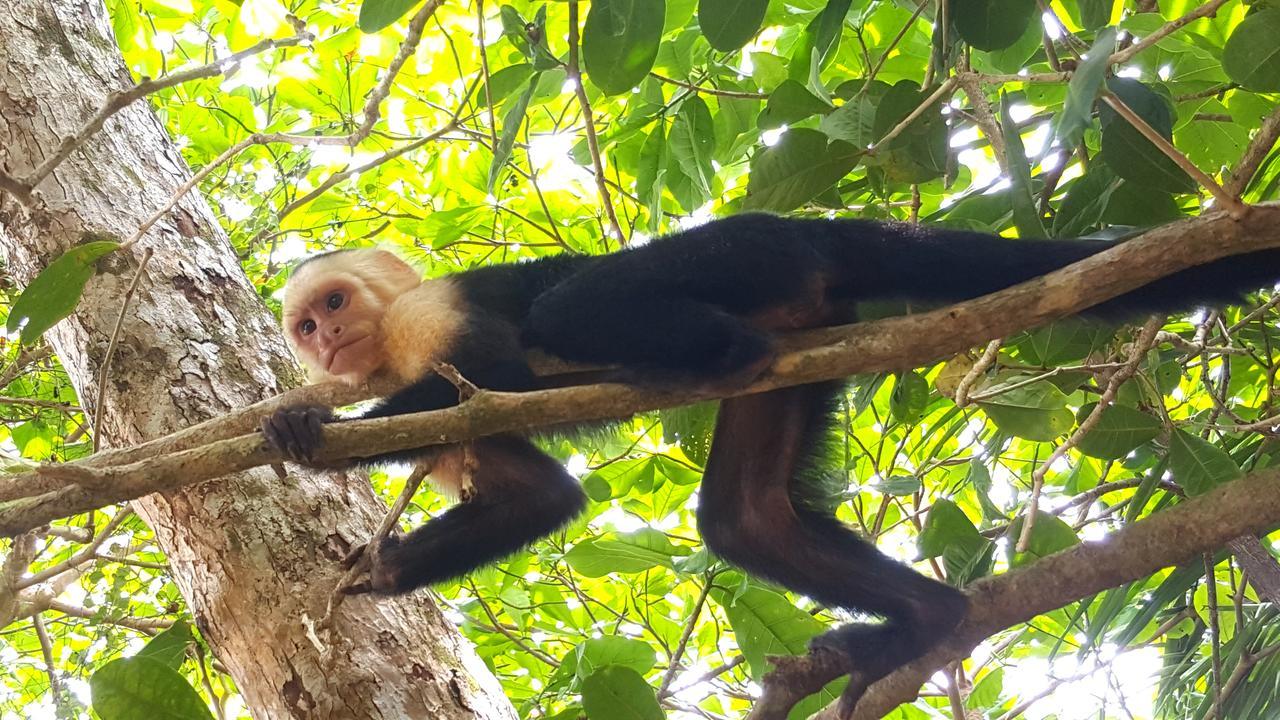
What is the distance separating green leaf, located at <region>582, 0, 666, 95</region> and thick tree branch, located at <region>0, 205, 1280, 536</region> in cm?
60

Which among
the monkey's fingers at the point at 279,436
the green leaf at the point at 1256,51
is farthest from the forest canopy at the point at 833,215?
the monkey's fingers at the point at 279,436

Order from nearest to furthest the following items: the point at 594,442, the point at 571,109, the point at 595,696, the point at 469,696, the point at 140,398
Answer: the point at 595,696, the point at 469,696, the point at 140,398, the point at 594,442, the point at 571,109

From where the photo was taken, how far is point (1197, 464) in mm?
2381

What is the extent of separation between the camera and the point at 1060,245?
7.31ft

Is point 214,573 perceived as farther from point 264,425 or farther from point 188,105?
point 188,105

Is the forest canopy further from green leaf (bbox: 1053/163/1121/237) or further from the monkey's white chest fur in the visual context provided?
the monkey's white chest fur

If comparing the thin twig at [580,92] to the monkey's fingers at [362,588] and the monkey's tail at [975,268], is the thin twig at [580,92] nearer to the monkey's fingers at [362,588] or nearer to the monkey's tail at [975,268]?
the monkey's tail at [975,268]

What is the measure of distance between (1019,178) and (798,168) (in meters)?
0.49

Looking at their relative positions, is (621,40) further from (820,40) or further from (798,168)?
(798,168)

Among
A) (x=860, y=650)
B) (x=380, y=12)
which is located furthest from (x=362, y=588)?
(x=380, y=12)

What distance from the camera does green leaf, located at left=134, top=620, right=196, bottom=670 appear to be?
240 cm

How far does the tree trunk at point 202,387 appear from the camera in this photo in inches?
96.8

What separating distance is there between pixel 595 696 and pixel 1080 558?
39.4 inches

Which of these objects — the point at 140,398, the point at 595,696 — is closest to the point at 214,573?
the point at 140,398
